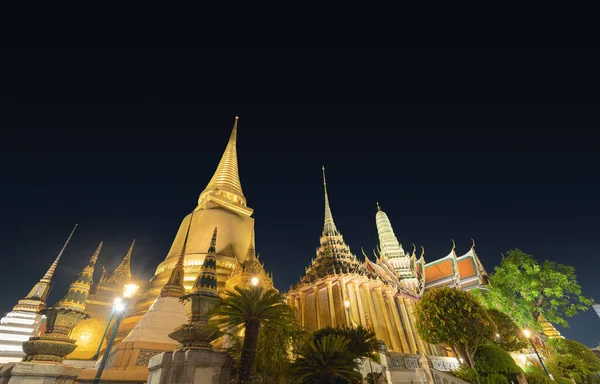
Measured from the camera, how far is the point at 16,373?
5.18 m

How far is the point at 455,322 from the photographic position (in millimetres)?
12242

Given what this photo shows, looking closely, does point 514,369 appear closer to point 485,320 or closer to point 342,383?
point 485,320

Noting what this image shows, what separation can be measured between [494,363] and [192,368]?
1206 cm

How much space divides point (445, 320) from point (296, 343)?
9196mm

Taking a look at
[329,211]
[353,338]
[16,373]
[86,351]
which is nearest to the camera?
[16,373]

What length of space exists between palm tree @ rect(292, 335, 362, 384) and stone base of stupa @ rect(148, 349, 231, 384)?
1454mm

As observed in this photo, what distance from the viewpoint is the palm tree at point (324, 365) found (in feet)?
→ 18.4

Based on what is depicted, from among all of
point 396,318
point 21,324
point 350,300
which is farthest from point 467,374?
point 21,324

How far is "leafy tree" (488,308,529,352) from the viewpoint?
48.6ft

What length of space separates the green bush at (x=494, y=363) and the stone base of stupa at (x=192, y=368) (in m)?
11.4

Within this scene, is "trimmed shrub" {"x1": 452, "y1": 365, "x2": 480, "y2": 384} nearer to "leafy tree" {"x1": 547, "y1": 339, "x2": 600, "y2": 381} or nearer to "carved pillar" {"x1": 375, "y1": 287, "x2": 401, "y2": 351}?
"carved pillar" {"x1": 375, "y1": 287, "x2": 401, "y2": 351}

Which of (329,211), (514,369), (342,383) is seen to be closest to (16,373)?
(342,383)

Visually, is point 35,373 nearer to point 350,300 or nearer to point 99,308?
point 99,308

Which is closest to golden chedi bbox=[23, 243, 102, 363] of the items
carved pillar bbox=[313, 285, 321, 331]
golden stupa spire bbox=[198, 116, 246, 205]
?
carved pillar bbox=[313, 285, 321, 331]
